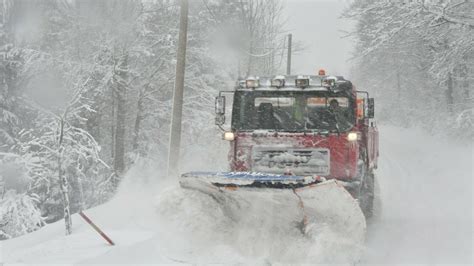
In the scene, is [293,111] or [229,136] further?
[293,111]

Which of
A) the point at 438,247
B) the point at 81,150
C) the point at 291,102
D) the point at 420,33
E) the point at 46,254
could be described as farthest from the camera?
the point at 420,33

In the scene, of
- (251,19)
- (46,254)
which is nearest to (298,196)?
(46,254)

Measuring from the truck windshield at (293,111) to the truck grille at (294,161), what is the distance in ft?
1.50

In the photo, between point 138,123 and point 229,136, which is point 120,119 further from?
point 229,136

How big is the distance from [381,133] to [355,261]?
27.1 metres

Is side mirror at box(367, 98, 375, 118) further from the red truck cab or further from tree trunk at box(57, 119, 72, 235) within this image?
tree trunk at box(57, 119, 72, 235)

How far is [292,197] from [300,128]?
6.86 feet

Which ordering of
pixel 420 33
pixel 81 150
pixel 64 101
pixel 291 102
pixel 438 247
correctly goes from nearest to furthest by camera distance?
pixel 438 247, pixel 291 102, pixel 81 150, pixel 420 33, pixel 64 101

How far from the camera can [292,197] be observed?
618 cm

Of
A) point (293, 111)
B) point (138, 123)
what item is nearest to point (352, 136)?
point (293, 111)

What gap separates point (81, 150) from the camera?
40.8 feet

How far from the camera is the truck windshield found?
797 centimetres

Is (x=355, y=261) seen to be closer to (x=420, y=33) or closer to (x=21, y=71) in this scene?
(x=420, y=33)

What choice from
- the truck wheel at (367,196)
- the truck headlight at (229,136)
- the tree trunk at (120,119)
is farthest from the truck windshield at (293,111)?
the tree trunk at (120,119)
